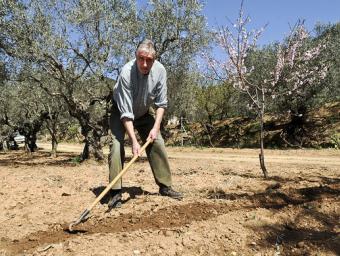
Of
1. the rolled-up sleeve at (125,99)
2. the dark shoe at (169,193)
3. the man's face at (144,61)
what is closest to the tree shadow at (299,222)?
the dark shoe at (169,193)

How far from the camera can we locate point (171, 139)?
37531 mm

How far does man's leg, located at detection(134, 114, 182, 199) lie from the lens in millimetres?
6336

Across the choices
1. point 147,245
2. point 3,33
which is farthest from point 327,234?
point 3,33

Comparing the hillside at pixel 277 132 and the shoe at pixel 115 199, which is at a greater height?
the hillside at pixel 277 132

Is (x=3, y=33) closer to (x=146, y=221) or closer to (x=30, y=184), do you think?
(x=30, y=184)

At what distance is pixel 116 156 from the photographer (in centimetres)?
602

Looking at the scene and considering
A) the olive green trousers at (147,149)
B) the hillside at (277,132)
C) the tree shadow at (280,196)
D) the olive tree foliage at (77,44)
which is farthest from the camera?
the hillside at (277,132)

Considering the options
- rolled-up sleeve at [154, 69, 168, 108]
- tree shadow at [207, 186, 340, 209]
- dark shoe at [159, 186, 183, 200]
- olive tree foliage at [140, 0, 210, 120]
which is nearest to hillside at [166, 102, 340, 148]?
olive tree foliage at [140, 0, 210, 120]

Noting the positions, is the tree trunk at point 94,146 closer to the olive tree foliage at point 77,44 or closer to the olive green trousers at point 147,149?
the olive tree foliage at point 77,44

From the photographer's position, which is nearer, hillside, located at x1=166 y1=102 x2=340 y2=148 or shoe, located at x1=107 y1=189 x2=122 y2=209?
shoe, located at x1=107 y1=189 x2=122 y2=209

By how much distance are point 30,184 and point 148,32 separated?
980cm

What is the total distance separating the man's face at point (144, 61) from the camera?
223 inches

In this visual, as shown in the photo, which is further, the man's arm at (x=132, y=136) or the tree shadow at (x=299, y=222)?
the man's arm at (x=132, y=136)

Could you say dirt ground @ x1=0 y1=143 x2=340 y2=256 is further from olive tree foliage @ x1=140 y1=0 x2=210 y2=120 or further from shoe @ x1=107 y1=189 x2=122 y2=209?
olive tree foliage @ x1=140 y1=0 x2=210 y2=120
